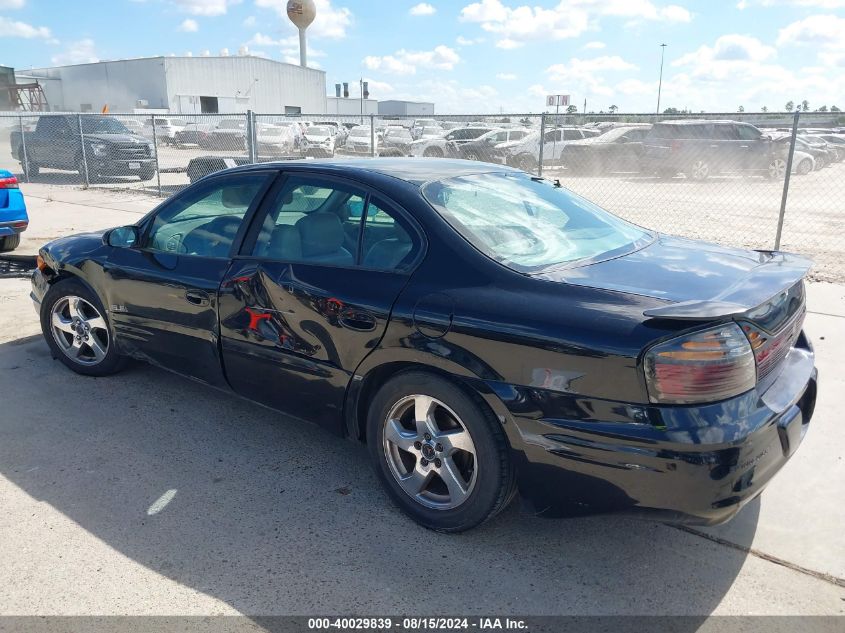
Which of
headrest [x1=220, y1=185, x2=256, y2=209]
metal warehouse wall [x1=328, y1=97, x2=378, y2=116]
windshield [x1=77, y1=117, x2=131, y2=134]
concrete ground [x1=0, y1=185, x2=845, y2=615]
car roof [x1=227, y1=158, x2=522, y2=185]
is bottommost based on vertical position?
concrete ground [x1=0, y1=185, x2=845, y2=615]

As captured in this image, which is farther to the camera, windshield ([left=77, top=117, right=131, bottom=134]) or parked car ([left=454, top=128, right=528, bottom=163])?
windshield ([left=77, top=117, right=131, bottom=134])

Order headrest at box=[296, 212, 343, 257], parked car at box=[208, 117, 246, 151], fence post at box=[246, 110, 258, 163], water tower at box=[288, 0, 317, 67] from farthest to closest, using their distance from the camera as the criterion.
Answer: water tower at box=[288, 0, 317, 67] → parked car at box=[208, 117, 246, 151] → fence post at box=[246, 110, 258, 163] → headrest at box=[296, 212, 343, 257]

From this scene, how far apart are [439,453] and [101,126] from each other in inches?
723

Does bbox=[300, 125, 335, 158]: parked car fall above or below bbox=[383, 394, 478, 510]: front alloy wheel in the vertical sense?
above

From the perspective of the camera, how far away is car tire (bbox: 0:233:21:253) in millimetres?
8828

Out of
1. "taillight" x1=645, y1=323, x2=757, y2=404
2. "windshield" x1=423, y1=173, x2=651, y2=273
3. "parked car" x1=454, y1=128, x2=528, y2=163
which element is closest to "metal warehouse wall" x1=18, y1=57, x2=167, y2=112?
"parked car" x1=454, y1=128, x2=528, y2=163

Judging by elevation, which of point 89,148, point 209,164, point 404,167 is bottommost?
point 209,164

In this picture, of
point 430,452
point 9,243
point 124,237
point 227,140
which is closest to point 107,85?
point 227,140

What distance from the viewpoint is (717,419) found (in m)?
2.33

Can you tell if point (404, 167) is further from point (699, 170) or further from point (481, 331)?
point (699, 170)

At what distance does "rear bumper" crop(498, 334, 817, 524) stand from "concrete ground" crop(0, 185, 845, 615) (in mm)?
197

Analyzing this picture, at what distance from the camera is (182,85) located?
55062 mm

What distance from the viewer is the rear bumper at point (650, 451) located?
2.32 m

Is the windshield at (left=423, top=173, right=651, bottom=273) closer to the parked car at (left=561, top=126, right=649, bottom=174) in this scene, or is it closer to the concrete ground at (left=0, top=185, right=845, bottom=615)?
the concrete ground at (left=0, top=185, right=845, bottom=615)
